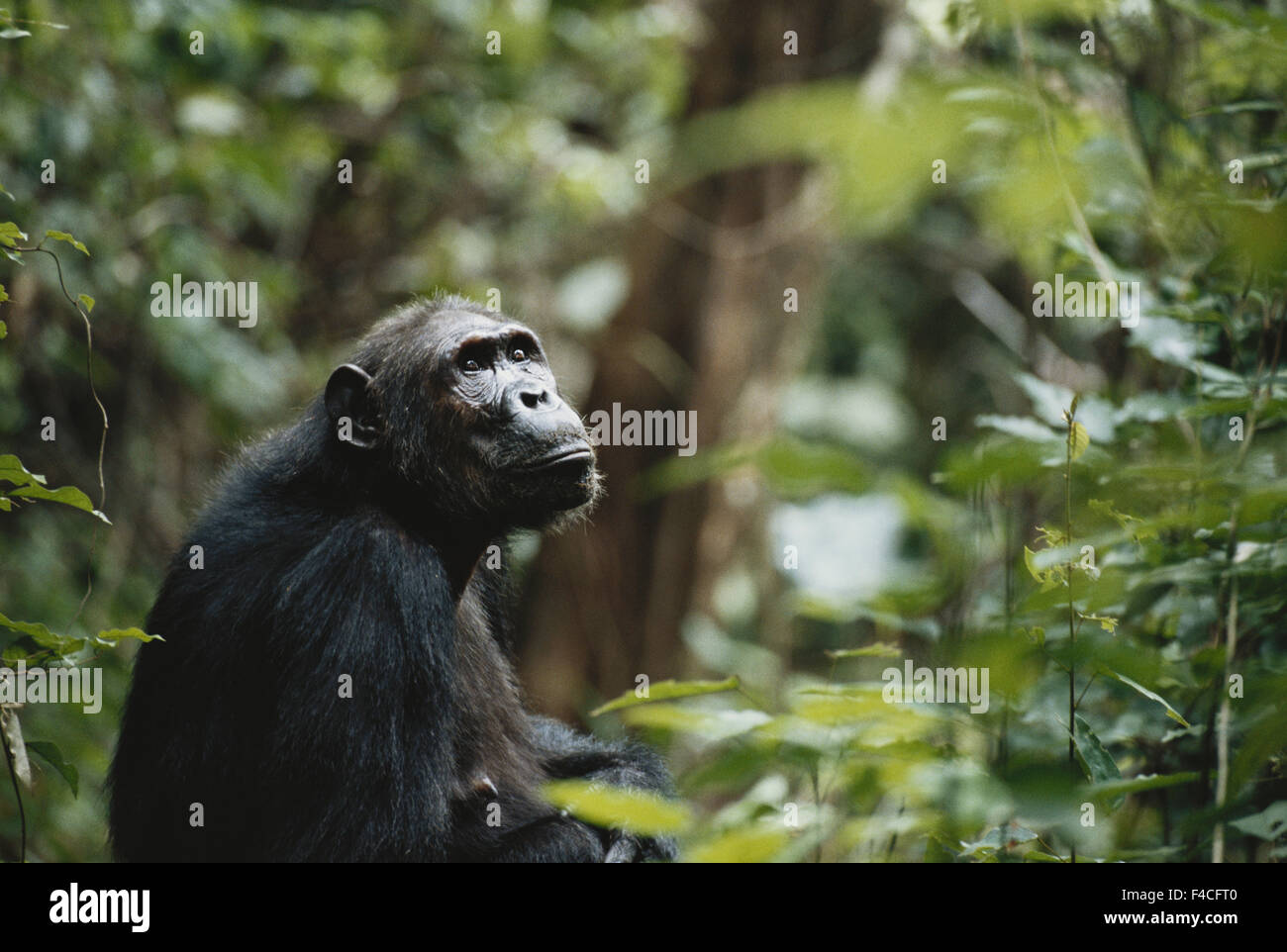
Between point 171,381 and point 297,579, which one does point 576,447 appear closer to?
point 297,579

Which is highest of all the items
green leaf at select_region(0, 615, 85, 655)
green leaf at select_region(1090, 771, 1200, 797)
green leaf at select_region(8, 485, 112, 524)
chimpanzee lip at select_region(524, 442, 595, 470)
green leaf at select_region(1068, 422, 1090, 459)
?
chimpanzee lip at select_region(524, 442, 595, 470)

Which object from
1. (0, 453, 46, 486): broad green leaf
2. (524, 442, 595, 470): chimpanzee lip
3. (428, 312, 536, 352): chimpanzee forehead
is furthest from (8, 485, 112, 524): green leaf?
(428, 312, 536, 352): chimpanzee forehead

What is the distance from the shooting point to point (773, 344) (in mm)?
10766

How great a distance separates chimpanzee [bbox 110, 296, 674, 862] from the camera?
4188 mm

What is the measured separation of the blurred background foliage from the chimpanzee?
1.81 ft

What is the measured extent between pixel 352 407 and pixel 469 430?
519 mm

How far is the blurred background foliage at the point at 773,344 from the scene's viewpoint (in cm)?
202

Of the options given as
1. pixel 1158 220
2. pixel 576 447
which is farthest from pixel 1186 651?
pixel 576 447

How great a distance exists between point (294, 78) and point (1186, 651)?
8.88 meters

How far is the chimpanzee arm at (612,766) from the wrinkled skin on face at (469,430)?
1194 millimetres

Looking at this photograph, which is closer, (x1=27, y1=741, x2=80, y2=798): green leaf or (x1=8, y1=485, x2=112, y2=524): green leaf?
(x1=8, y1=485, x2=112, y2=524): green leaf

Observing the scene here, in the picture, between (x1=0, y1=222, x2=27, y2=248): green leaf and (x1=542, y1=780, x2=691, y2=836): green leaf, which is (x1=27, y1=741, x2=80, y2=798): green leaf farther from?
(x1=542, y1=780, x2=691, y2=836): green leaf

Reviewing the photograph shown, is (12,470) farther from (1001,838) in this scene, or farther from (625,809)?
(1001,838)

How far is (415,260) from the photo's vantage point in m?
11.5
